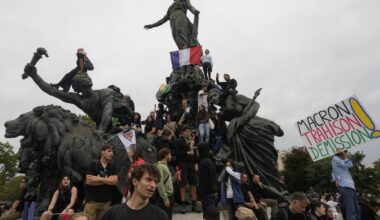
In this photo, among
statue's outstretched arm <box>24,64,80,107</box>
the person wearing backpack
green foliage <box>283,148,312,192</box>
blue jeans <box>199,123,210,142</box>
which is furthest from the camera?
green foliage <box>283,148,312,192</box>

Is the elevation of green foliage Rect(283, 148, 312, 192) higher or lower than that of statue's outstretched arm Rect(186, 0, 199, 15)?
higher

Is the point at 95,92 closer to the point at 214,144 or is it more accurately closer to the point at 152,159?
the point at 152,159

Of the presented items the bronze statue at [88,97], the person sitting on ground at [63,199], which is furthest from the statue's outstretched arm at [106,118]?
the person sitting on ground at [63,199]

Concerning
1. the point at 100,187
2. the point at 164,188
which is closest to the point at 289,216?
the point at 164,188

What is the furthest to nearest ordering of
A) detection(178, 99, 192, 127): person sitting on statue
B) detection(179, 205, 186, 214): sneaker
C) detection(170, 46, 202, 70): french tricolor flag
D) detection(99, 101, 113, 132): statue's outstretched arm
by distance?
detection(170, 46, 202, 70): french tricolor flag < detection(178, 99, 192, 127): person sitting on statue < detection(99, 101, 113, 132): statue's outstretched arm < detection(179, 205, 186, 214): sneaker

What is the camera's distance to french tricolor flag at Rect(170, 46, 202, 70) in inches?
575

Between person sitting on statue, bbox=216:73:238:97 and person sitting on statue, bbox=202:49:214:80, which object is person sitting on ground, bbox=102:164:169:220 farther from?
person sitting on statue, bbox=202:49:214:80

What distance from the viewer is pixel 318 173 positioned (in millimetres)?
47656

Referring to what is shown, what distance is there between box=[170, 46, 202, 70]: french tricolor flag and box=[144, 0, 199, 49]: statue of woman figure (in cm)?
62

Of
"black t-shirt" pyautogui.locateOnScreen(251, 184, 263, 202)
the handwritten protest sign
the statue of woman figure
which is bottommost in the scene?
"black t-shirt" pyautogui.locateOnScreen(251, 184, 263, 202)

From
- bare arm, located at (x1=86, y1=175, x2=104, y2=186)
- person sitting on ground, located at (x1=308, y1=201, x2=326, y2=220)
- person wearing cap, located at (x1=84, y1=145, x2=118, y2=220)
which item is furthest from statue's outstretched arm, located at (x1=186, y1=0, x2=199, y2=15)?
bare arm, located at (x1=86, y1=175, x2=104, y2=186)

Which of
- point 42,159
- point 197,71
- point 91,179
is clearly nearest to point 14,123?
point 42,159

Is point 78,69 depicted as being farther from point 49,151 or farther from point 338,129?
point 338,129

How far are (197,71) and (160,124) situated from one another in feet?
9.04
